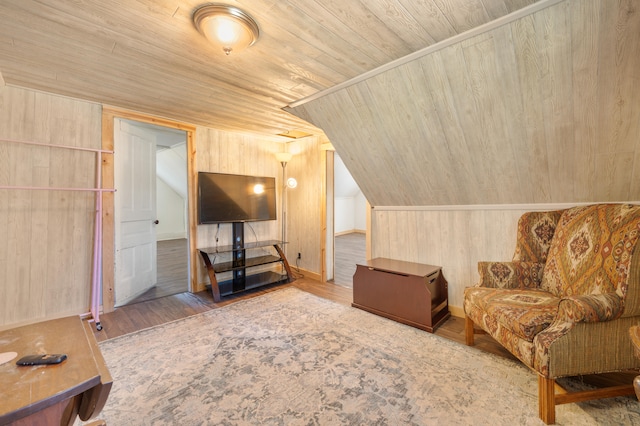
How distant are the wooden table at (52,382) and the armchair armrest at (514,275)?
2.50 meters

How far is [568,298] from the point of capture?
147cm

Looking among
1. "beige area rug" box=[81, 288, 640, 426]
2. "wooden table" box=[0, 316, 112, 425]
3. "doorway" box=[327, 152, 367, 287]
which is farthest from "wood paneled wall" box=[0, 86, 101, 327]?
"doorway" box=[327, 152, 367, 287]

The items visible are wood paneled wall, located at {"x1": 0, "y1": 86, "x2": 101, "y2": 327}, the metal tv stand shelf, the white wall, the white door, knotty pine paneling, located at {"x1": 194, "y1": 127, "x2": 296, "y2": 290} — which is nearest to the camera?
wood paneled wall, located at {"x1": 0, "y1": 86, "x2": 101, "y2": 327}

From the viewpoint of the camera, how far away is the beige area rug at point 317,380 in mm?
1506

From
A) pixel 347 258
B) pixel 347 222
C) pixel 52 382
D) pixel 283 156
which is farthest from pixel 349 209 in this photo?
pixel 52 382

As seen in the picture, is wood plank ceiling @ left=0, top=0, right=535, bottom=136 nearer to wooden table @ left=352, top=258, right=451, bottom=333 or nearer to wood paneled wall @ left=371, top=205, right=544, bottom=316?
wood paneled wall @ left=371, top=205, right=544, bottom=316

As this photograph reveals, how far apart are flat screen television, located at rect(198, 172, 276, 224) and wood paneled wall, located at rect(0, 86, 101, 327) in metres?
1.15

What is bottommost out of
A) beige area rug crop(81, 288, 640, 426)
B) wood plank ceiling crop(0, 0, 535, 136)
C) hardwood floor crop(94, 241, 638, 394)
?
beige area rug crop(81, 288, 640, 426)

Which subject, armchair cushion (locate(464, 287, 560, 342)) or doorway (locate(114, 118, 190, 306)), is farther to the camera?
doorway (locate(114, 118, 190, 306))

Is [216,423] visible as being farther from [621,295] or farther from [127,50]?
[127,50]

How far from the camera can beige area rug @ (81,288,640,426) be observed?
1.51 meters

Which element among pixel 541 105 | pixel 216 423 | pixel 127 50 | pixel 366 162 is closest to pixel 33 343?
pixel 216 423

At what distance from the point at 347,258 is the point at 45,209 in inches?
181

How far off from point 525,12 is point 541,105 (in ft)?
2.05
